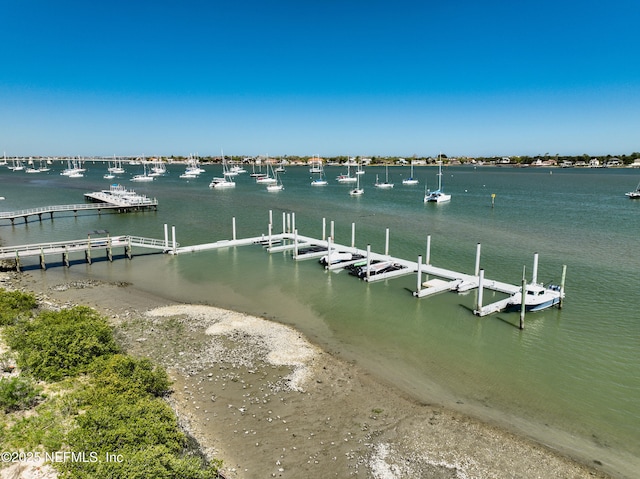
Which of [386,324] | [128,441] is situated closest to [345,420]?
[128,441]

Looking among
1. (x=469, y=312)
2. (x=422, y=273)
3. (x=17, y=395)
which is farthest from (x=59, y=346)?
(x=422, y=273)

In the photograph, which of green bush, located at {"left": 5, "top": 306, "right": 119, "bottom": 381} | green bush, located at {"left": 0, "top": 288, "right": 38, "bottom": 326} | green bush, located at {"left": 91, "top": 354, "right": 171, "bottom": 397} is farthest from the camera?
green bush, located at {"left": 0, "top": 288, "right": 38, "bottom": 326}

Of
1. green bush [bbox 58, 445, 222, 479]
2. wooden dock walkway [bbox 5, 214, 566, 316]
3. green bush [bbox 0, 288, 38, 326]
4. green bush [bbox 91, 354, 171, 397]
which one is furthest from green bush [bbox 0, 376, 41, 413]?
wooden dock walkway [bbox 5, 214, 566, 316]

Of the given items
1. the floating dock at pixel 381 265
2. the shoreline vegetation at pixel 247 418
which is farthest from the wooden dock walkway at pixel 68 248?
the shoreline vegetation at pixel 247 418

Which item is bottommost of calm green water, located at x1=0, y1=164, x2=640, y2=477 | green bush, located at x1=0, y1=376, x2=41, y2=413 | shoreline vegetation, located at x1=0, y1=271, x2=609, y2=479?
calm green water, located at x1=0, y1=164, x2=640, y2=477

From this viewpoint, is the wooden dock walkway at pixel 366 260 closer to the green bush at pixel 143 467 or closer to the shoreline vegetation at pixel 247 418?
the shoreline vegetation at pixel 247 418

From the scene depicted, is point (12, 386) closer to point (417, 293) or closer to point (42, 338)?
point (42, 338)

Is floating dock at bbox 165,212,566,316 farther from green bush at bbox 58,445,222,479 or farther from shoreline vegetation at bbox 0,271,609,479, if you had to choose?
green bush at bbox 58,445,222,479
